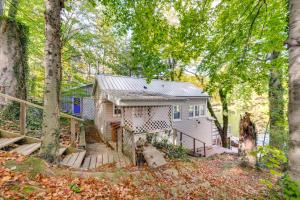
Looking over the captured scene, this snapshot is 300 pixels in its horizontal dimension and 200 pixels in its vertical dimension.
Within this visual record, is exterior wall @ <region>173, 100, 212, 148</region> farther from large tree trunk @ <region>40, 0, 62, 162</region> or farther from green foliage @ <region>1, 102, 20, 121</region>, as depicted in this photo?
large tree trunk @ <region>40, 0, 62, 162</region>

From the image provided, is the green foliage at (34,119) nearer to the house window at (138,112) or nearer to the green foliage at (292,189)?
the house window at (138,112)

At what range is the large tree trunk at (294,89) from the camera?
4.97 ft

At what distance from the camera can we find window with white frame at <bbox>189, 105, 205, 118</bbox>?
→ 53.1ft

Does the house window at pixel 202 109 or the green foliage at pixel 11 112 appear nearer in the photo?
the green foliage at pixel 11 112

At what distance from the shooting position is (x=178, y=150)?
29.4 ft

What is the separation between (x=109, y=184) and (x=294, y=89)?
4.21 m

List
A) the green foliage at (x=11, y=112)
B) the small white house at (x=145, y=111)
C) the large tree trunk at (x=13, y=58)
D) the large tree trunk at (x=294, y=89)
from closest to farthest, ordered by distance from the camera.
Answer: the large tree trunk at (x=294, y=89)
the green foliage at (x=11, y=112)
the large tree trunk at (x=13, y=58)
the small white house at (x=145, y=111)

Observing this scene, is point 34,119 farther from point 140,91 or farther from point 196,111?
point 196,111

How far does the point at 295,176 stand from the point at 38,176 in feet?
13.9

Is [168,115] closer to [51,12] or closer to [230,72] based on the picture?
[230,72]

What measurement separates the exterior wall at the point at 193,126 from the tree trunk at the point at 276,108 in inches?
273

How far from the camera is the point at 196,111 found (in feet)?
54.8

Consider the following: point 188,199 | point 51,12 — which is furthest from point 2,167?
point 188,199

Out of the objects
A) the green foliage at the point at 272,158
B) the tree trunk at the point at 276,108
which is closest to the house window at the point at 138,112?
the tree trunk at the point at 276,108
